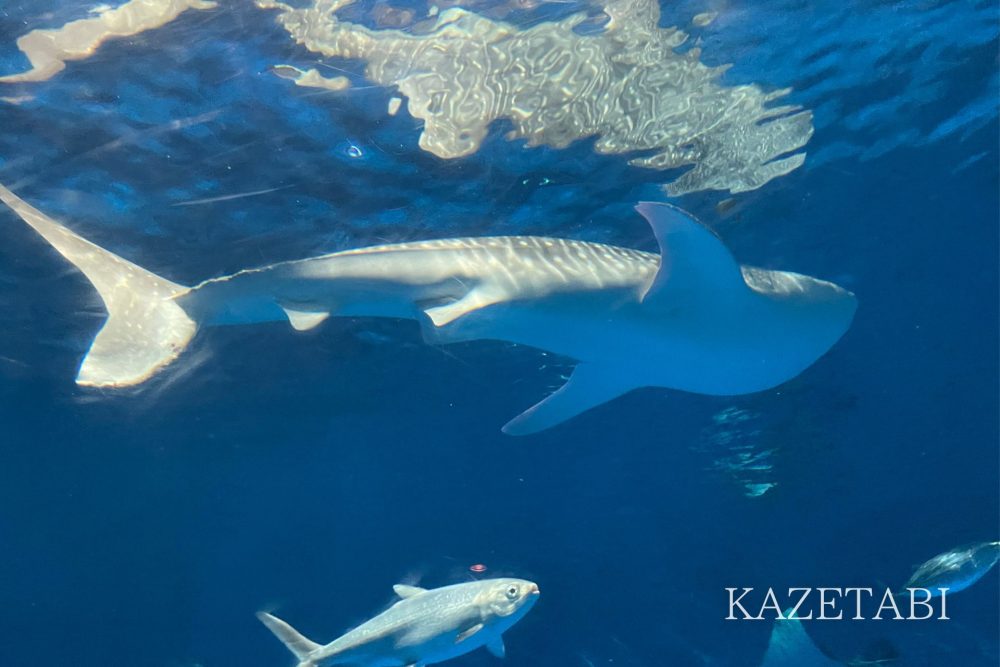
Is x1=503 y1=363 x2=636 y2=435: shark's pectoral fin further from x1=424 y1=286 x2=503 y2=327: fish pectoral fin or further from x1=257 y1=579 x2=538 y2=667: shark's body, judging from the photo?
x1=257 y1=579 x2=538 y2=667: shark's body

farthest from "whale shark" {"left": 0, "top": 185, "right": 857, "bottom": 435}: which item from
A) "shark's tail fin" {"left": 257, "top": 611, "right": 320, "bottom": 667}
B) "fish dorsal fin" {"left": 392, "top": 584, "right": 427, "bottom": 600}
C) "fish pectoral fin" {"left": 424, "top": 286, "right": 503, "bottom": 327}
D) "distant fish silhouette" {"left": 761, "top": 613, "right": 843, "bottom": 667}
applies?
"distant fish silhouette" {"left": 761, "top": 613, "right": 843, "bottom": 667}

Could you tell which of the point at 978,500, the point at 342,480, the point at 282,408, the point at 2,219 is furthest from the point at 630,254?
the point at 342,480

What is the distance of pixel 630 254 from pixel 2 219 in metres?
9.32

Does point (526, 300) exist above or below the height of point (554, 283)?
below

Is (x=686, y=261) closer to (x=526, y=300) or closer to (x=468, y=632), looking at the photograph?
(x=526, y=300)

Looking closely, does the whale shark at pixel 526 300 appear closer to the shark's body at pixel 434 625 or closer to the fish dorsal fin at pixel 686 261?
the fish dorsal fin at pixel 686 261

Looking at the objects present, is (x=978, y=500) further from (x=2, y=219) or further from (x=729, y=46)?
(x=2, y=219)

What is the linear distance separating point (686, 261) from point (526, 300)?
46.1 inches

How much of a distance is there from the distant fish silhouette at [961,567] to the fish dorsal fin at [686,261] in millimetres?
5091

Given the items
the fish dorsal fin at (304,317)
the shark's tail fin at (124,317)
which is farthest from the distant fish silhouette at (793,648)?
the shark's tail fin at (124,317)

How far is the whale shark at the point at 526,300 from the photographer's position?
4465mm

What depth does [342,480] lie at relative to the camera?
29.3 metres

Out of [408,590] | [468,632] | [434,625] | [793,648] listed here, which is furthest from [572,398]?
[793,648]

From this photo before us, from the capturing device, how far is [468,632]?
7859mm
